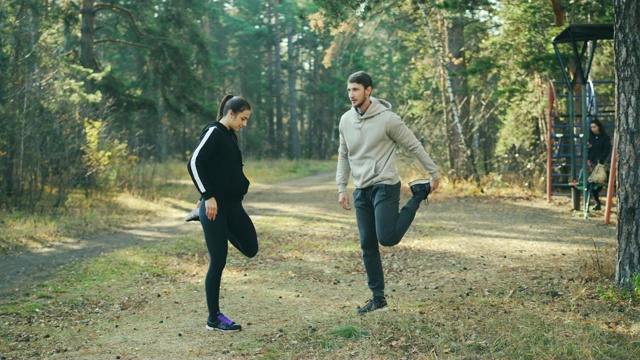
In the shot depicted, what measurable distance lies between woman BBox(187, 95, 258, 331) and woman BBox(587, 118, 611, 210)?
398 inches

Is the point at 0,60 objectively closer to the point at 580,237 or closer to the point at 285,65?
the point at 580,237

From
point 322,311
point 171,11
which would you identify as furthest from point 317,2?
point 171,11

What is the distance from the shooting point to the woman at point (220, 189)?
576 cm

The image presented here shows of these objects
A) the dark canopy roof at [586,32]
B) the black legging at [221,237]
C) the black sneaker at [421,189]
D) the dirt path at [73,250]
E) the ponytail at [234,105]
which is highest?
the dark canopy roof at [586,32]

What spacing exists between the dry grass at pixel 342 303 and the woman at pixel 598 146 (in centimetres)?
156

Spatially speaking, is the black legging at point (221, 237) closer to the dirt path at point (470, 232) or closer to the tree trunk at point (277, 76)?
the dirt path at point (470, 232)

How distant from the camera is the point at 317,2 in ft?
39.7

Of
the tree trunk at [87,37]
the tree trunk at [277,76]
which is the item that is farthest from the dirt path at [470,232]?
the tree trunk at [277,76]

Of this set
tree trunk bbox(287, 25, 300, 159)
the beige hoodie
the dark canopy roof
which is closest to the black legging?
the beige hoodie

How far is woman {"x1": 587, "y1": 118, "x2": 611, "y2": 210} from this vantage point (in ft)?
46.2

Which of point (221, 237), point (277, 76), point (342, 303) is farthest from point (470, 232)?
point (277, 76)

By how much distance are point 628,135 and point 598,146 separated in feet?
26.2

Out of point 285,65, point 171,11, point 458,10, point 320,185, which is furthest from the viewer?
point 285,65

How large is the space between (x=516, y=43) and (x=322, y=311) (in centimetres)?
1260
